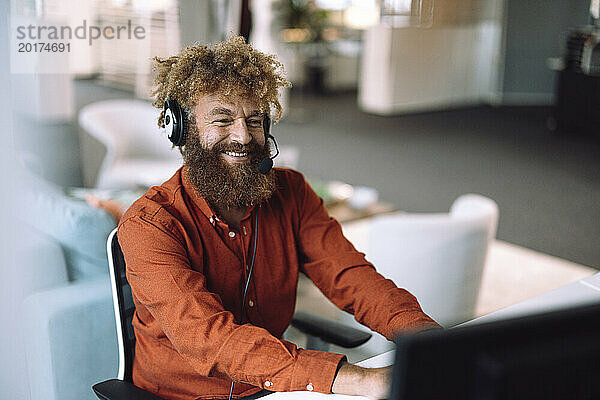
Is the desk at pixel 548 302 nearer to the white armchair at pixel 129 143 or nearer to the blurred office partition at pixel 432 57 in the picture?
the white armchair at pixel 129 143

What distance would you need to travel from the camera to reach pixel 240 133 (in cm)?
167

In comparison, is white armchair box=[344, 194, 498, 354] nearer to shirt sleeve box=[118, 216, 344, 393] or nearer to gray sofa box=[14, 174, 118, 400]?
gray sofa box=[14, 174, 118, 400]

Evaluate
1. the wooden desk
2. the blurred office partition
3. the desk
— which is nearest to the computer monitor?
the desk

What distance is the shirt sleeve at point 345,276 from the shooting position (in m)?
1.68

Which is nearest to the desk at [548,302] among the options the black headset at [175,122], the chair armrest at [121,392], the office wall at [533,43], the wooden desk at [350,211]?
the chair armrest at [121,392]

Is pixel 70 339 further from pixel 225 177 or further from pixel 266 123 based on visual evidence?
pixel 266 123

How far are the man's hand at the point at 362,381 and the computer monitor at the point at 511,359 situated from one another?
65cm

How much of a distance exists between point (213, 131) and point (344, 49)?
9409 mm

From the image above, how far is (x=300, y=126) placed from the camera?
7.83 meters

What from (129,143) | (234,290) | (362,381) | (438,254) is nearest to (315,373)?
(362,381)

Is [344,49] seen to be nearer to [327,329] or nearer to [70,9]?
[70,9]

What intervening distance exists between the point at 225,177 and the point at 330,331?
1.63 ft

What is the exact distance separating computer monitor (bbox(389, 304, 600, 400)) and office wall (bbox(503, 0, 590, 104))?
30.9ft

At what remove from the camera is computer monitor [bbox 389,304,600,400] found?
66 centimetres
